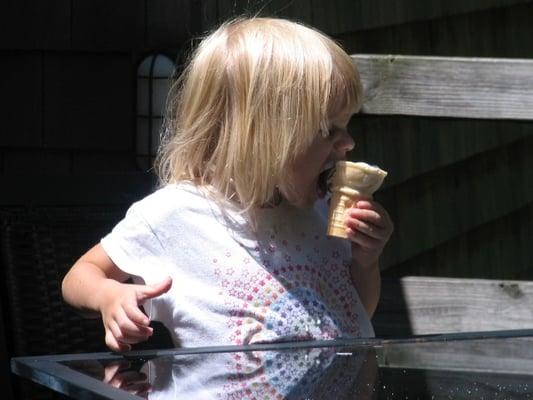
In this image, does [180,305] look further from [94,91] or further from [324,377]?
[94,91]

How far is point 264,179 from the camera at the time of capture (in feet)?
6.15

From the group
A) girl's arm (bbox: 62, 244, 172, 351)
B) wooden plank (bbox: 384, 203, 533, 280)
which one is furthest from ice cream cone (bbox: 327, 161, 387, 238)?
wooden plank (bbox: 384, 203, 533, 280)

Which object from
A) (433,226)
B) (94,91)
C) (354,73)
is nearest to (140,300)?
(354,73)

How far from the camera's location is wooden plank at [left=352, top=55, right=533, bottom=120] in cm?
261

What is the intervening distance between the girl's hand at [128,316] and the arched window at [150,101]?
227 centimetres

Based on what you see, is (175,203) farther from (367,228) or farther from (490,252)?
(490,252)

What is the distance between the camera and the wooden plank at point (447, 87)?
2613 mm

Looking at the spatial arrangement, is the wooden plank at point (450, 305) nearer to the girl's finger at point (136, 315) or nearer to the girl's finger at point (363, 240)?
the girl's finger at point (363, 240)

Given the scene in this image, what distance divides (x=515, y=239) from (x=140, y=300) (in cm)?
359

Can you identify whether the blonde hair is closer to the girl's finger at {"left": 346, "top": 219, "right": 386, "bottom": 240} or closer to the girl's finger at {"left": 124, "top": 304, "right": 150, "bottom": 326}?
the girl's finger at {"left": 346, "top": 219, "right": 386, "bottom": 240}

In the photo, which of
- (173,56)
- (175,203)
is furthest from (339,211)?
(173,56)

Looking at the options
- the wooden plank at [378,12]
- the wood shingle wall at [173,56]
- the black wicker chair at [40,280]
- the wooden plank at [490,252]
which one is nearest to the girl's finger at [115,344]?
the black wicker chair at [40,280]

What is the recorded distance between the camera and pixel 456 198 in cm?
467

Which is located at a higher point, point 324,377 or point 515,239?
point 324,377
